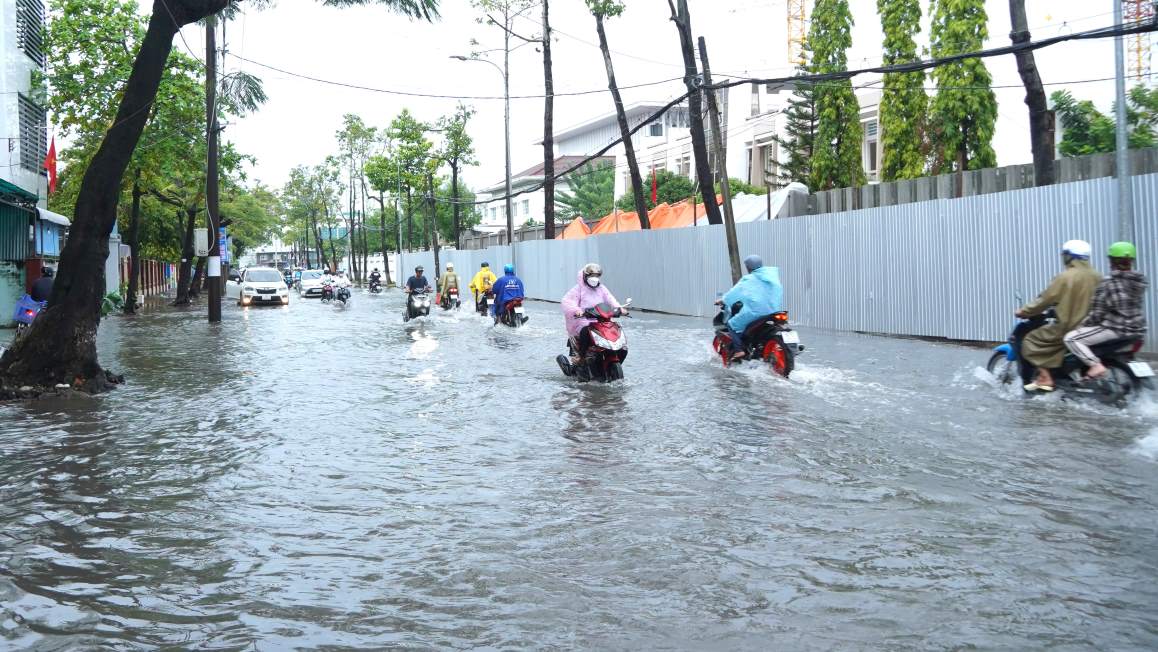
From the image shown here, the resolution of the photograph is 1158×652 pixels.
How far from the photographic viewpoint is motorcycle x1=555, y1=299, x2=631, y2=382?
504 inches

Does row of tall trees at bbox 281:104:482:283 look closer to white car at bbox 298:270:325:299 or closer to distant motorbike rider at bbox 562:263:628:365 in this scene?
white car at bbox 298:270:325:299

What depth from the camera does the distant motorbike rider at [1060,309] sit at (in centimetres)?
989

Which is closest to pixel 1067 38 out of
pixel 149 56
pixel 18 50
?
pixel 149 56

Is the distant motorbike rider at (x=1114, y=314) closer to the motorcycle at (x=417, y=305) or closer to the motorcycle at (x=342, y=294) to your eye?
the motorcycle at (x=417, y=305)

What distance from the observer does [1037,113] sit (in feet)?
55.3

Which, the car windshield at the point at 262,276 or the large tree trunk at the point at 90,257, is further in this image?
the car windshield at the point at 262,276

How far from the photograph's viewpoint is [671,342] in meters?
19.5

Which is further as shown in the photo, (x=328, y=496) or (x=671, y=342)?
(x=671, y=342)

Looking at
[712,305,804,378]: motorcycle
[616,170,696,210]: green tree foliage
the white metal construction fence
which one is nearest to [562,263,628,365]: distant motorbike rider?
[712,305,804,378]: motorcycle

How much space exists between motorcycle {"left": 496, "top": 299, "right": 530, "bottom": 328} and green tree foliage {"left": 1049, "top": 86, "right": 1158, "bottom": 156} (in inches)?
772

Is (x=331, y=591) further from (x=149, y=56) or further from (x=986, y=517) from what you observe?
(x=149, y=56)

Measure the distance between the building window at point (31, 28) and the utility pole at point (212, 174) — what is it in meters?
4.38

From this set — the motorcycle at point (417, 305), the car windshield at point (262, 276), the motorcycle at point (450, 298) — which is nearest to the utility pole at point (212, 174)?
the motorcycle at point (417, 305)

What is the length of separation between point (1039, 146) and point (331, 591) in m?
15.3
